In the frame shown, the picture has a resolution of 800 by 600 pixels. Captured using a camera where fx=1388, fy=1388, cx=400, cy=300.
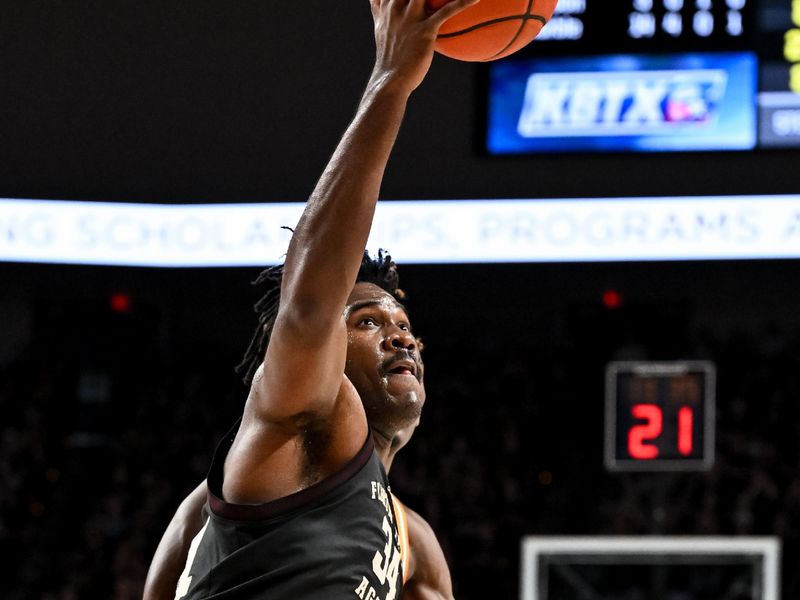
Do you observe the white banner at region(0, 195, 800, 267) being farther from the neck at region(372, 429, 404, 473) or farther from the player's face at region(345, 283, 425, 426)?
the player's face at region(345, 283, 425, 426)

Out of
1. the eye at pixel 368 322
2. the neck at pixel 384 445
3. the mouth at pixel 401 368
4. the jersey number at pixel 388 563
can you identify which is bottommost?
the jersey number at pixel 388 563

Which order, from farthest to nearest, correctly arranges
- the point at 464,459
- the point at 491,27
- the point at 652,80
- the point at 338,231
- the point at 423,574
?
the point at 464,459, the point at 652,80, the point at 423,574, the point at 491,27, the point at 338,231

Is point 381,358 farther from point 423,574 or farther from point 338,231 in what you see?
point 423,574

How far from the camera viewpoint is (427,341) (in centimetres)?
1061

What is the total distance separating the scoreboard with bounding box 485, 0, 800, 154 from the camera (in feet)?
22.5

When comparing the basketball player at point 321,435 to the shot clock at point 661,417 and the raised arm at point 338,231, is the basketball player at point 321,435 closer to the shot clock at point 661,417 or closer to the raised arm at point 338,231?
the raised arm at point 338,231

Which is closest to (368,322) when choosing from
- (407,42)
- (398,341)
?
(398,341)

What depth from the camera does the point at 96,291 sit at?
10836 mm

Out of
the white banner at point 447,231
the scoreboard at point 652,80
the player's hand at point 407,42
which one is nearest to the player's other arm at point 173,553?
the player's hand at point 407,42

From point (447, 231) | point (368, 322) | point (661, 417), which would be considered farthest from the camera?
point (447, 231)

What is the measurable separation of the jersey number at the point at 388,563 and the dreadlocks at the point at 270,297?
49cm

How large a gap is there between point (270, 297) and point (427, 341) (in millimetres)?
8139

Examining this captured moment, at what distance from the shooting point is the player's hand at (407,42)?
1.78 metres

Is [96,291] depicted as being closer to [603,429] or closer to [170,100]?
[170,100]
